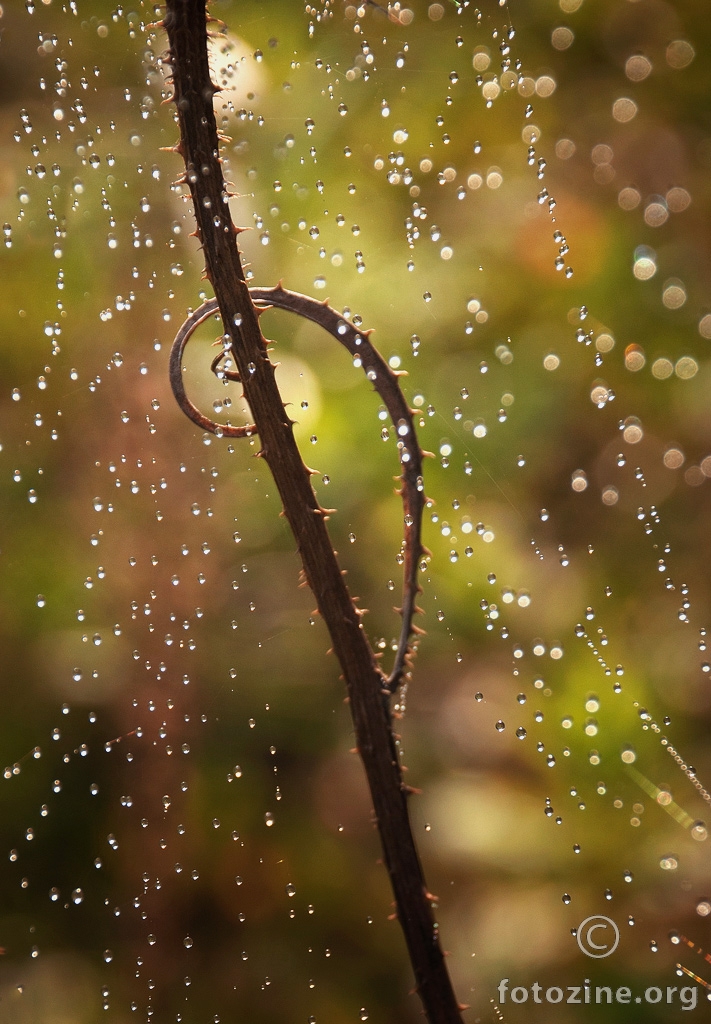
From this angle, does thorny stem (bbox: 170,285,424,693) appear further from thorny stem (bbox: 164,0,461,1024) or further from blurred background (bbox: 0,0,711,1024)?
blurred background (bbox: 0,0,711,1024)

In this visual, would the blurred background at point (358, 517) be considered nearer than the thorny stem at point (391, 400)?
No

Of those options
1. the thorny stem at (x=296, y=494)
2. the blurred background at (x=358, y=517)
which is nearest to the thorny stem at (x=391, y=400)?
the thorny stem at (x=296, y=494)

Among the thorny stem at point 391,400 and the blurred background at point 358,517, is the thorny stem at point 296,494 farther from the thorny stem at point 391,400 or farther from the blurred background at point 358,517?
the blurred background at point 358,517

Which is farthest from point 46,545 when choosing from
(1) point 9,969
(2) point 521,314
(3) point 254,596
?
(2) point 521,314

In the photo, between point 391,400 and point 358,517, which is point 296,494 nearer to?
point 391,400

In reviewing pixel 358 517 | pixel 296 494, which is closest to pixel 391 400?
pixel 296 494

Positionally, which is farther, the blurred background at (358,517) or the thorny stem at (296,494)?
the blurred background at (358,517)

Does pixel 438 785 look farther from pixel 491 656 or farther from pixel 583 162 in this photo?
pixel 583 162
